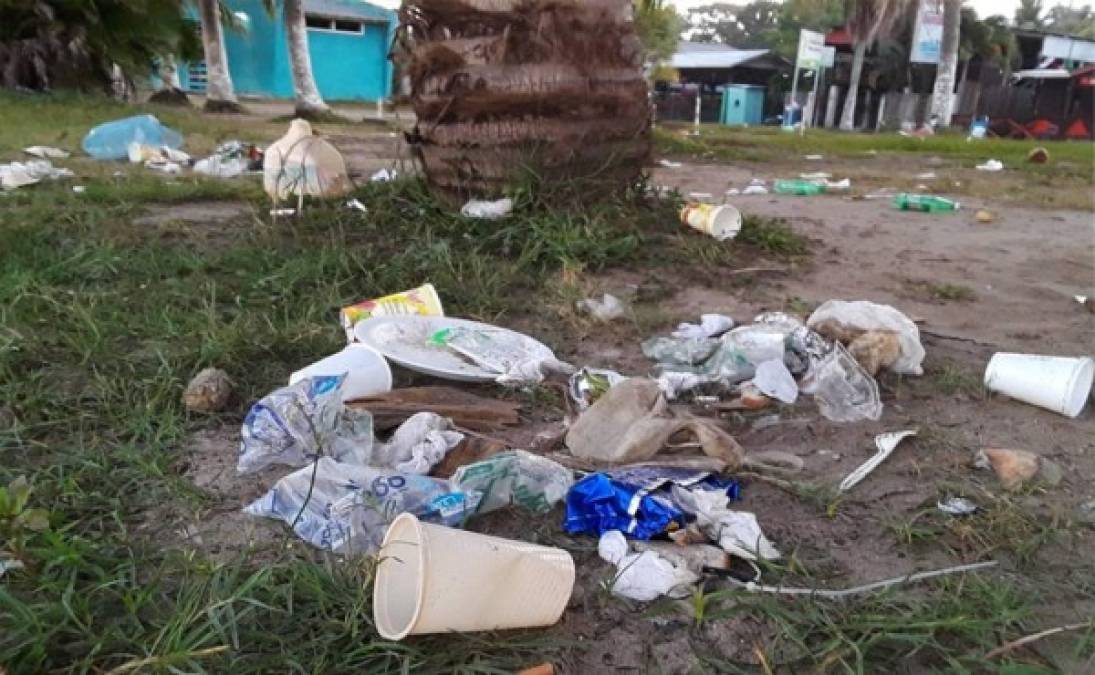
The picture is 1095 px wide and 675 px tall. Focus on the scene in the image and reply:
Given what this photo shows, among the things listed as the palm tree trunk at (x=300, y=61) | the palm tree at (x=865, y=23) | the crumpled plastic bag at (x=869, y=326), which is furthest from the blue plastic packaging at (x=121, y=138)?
the palm tree at (x=865, y=23)

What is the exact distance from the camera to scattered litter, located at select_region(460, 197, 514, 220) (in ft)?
11.1

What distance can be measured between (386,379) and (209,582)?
85 centimetres

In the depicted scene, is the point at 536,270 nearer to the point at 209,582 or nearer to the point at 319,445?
the point at 319,445

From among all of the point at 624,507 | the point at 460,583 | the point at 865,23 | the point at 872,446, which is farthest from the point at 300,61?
the point at 865,23

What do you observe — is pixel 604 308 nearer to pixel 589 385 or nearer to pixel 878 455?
pixel 589 385

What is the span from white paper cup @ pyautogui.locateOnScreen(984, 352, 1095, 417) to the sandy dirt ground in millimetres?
34

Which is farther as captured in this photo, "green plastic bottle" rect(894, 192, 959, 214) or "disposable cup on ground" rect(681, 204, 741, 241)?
"green plastic bottle" rect(894, 192, 959, 214)

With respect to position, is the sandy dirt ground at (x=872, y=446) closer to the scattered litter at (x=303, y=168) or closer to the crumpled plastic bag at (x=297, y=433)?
the crumpled plastic bag at (x=297, y=433)

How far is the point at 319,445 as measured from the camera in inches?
64.7

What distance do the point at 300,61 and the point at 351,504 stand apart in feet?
47.4

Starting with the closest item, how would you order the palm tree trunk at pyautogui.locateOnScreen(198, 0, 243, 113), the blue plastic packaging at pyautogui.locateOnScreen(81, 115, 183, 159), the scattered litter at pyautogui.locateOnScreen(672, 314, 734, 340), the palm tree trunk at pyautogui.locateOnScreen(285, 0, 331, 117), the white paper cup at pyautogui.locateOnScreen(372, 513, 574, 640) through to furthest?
1. the white paper cup at pyautogui.locateOnScreen(372, 513, 574, 640)
2. the scattered litter at pyautogui.locateOnScreen(672, 314, 734, 340)
3. the blue plastic packaging at pyautogui.locateOnScreen(81, 115, 183, 159)
4. the palm tree trunk at pyautogui.locateOnScreen(285, 0, 331, 117)
5. the palm tree trunk at pyautogui.locateOnScreen(198, 0, 243, 113)

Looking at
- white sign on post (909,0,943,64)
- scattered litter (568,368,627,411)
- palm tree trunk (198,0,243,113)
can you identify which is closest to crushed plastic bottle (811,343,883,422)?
scattered litter (568,368,627,411)

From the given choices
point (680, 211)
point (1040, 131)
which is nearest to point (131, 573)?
point (680, 211)

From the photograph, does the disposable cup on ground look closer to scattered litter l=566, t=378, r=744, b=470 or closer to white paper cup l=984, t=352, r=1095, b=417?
white paper cup l=984, t=352, r=1095, b=417
